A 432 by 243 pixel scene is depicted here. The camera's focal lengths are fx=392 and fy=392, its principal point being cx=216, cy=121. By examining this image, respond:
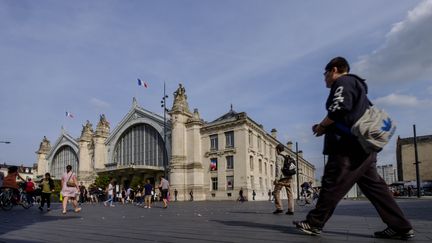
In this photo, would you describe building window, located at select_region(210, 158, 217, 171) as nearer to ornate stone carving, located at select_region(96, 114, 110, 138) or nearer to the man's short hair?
ornate stone carving, located at select_region(96, 114, 110, 138)

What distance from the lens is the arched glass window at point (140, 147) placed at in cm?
6293

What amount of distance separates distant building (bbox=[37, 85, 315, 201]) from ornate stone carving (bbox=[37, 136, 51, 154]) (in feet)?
93.8

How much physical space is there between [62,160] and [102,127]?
2190cm

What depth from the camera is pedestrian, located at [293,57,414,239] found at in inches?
192

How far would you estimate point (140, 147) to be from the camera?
6631 cm

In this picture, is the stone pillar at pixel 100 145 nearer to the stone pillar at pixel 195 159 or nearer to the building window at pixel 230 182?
the stone pillar at pixel 195 159

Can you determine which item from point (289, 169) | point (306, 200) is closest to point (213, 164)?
point (306, 200)

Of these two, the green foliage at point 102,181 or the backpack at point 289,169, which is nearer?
the backpack at point 289,169

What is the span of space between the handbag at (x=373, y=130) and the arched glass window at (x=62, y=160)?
85079 mm

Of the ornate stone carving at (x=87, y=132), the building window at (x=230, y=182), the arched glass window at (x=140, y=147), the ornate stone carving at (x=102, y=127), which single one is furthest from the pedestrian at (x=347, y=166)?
the ornate stone carving at (x=87, y=132)

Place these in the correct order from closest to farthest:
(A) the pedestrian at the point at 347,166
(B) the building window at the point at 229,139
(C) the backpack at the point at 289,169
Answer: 1. (A) the pedestrian at the point at 347,166
2. (C) the backpack at the point at 289,169
3. (B) the building window at the point at 229,139

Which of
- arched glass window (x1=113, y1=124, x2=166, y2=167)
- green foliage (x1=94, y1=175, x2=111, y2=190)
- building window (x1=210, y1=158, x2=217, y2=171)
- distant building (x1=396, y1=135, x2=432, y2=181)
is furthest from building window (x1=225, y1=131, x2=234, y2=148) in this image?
distant building (x1=396, y1=135, x2=432, y2=181)

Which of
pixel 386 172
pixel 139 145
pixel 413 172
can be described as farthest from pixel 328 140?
pixel 386 172

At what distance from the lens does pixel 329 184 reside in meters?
5.06
